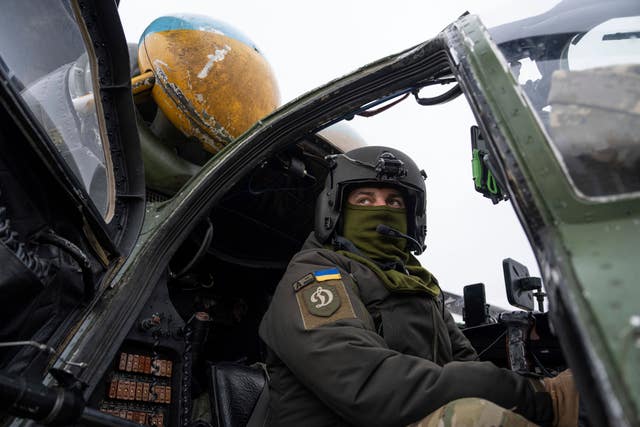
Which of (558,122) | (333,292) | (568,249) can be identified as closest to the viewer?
(568,249)

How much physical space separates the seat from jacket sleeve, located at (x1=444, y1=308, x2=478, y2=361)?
0.77 metres

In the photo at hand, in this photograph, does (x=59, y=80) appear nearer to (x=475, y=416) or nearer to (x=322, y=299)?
(x=322, y=299)

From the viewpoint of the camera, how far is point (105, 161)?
5.43ft

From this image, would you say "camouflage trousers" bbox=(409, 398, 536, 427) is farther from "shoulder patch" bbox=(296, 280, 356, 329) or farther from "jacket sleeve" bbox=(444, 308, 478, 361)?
"jacket sleeve" bbox=(444, 308, 478, 361)

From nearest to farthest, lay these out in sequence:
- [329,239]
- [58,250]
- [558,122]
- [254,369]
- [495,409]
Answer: [558,122] < [495,409] < [58,250] < [329,239] < [254,369]

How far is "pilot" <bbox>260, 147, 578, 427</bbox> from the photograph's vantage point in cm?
123

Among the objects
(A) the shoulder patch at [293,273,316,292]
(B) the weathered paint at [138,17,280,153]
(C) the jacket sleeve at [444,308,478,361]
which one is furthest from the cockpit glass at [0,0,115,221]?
(C) the jacket sleeve at [444,308,478,361]

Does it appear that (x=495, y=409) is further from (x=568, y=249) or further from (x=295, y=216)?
(x=295, y=216)

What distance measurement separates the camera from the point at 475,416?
108 cm

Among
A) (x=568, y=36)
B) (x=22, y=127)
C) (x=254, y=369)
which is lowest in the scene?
(x=254, y=369)

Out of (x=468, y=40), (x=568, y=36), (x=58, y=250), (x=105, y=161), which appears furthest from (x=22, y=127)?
(x=568, y=36)

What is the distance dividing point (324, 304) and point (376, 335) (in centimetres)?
18

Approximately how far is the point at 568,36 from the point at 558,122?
352 millimetres

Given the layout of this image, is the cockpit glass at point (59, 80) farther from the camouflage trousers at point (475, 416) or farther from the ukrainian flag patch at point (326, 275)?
the camouflage trousers at point (475, 416)
